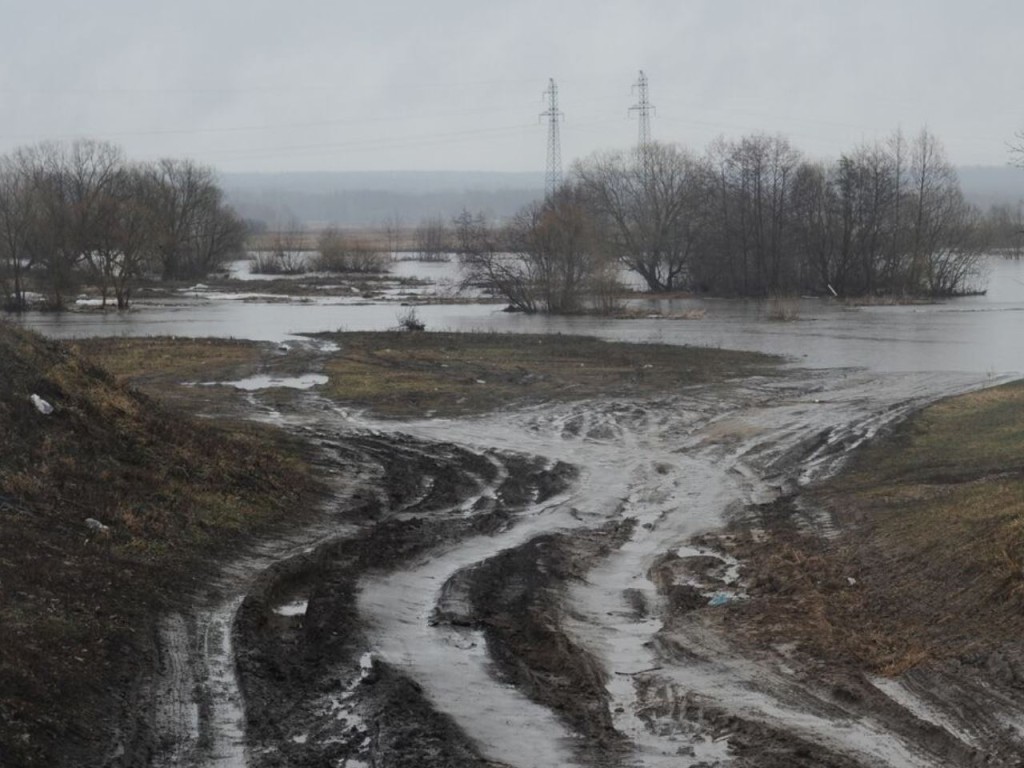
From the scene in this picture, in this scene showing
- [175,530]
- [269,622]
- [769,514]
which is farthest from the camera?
[769,514]

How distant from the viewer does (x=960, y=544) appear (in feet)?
36.4

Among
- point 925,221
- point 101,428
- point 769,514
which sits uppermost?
point 925,221

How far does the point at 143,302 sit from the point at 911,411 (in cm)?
6053

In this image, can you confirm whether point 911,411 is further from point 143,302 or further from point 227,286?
point 227,286

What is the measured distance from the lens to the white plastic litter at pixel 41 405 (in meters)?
13.4

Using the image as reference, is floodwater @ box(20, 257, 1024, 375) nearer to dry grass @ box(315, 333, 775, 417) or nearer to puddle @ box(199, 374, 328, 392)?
dry grass @ box(315, 333, 775, 417)

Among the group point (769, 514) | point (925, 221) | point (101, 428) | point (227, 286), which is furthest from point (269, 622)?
point (227, 286)

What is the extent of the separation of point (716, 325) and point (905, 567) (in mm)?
43955

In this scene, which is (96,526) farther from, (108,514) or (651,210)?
(651,210)

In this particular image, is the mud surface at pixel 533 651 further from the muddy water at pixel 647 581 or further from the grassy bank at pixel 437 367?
the grassy bank at pixel 437 367

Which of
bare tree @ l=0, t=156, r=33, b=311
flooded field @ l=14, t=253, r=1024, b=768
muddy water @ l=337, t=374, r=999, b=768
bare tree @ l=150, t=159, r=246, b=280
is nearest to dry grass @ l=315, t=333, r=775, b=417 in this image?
muddy water @ l=337, t=374, r=999, b=768

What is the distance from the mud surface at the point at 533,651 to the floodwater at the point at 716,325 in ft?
67.1

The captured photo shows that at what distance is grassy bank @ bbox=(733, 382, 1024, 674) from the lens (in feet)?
29.8

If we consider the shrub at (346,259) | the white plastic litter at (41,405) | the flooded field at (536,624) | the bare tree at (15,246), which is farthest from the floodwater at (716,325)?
the shrub at (346,259)
